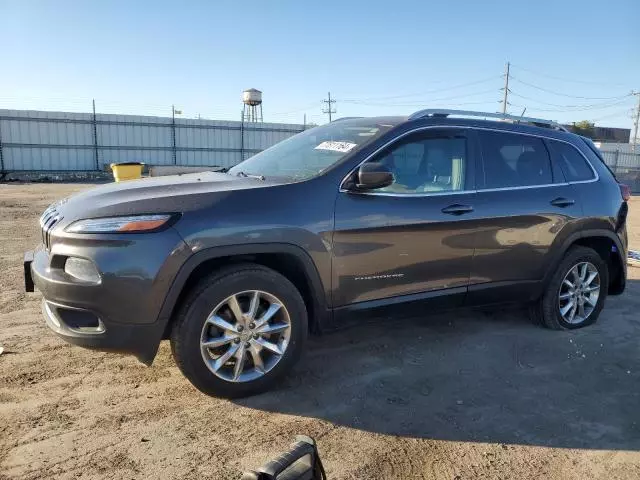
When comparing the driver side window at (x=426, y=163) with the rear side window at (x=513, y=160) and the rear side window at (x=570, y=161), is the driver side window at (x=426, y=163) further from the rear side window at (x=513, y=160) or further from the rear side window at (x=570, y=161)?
the rear side window at (x=570, y=161)

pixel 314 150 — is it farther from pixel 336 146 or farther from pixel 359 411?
pixel 359 411

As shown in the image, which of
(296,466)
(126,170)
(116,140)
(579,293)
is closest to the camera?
(296,466)

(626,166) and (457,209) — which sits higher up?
(626,166)

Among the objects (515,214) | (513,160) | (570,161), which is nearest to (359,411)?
(515,214)

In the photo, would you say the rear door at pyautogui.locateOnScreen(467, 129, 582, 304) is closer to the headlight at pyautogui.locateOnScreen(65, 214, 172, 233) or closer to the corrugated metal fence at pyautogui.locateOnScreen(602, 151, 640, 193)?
the headlight at pyautogui.locateOnScreen(65, 214, 172, 233)

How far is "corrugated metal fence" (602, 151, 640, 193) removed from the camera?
28.3m

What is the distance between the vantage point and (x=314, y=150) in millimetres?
4051

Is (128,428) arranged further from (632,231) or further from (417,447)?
(632,231)

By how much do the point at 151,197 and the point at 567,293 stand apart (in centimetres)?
378

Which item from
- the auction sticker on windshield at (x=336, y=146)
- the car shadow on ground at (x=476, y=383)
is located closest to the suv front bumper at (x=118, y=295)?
the car shadow on ground at (x=476, y=383)

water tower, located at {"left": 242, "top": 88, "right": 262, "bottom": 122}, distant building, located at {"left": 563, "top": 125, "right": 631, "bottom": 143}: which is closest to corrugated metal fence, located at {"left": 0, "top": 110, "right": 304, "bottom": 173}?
water tower, located at {"left": 242, "top": 88, "right": 262, "bottom": 122}

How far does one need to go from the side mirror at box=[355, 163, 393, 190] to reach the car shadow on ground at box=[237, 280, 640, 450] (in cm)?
103

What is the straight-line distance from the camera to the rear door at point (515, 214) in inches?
161

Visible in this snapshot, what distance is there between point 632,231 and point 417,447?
11271mm
